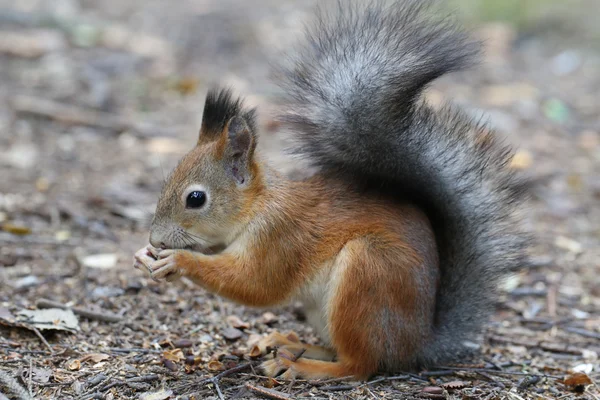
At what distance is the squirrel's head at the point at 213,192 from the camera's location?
2.31m

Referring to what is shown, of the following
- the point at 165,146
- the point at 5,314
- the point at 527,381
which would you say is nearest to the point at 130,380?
the point at 5,314

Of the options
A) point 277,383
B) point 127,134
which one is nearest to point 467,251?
point 277,383

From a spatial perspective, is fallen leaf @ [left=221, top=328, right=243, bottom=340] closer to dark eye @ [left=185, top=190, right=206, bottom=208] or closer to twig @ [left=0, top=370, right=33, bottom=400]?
dark eye @ [left=185, top=190, right=206, bottom=208]

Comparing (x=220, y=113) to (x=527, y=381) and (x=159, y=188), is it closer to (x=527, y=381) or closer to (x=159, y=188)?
(x=527, y=381)

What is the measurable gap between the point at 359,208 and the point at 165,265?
651 mm

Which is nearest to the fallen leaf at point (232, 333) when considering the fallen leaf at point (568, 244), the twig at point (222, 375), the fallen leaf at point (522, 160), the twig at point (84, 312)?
the twig at point (222, 375)

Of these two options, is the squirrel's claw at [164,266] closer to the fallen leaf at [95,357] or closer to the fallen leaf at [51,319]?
the fallen leaf at [95,357]

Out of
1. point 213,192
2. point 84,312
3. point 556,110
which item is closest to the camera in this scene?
point 213,192

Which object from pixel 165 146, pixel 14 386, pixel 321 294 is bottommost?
pixel 14 386

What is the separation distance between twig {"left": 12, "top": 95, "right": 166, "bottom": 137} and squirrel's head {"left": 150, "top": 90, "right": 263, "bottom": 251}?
2565 millimetres

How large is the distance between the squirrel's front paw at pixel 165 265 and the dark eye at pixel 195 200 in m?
0.17

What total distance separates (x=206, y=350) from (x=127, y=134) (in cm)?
261

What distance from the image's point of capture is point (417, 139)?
2260 millimetres

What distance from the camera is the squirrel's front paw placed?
7.18ft
